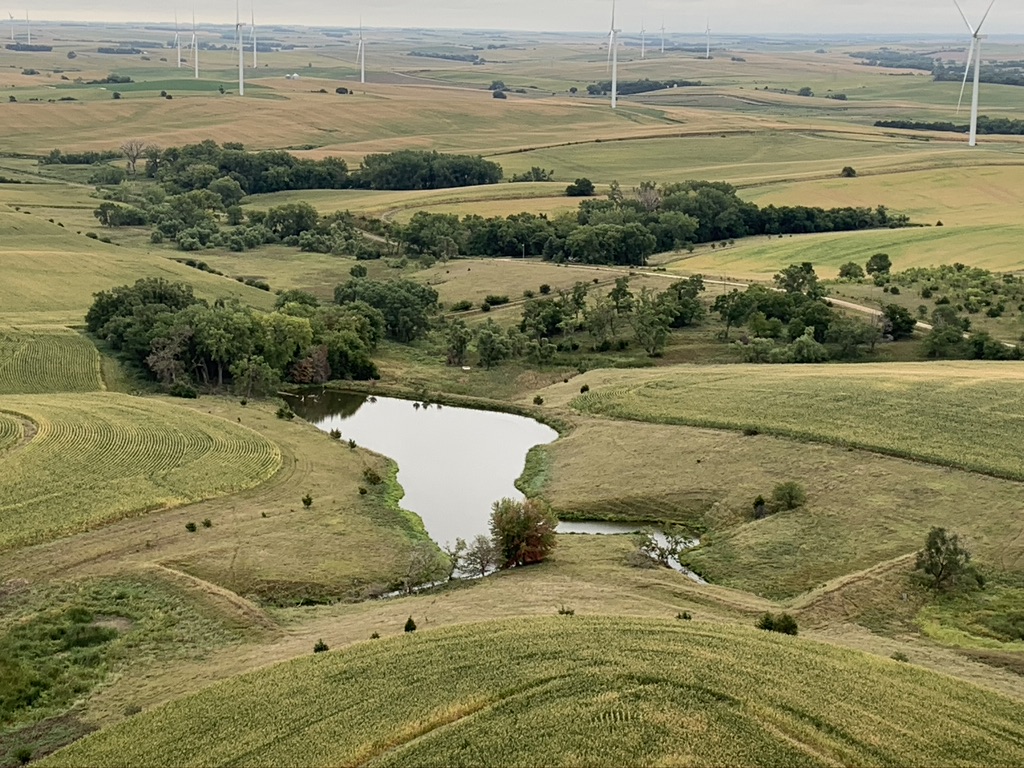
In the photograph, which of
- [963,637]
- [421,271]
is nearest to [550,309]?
[421,271]

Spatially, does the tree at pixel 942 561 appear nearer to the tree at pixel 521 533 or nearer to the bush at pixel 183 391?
Answer: the tree at pixel 521 533

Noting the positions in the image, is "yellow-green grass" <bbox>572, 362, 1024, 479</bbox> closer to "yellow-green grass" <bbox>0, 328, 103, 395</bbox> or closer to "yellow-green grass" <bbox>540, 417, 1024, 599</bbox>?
"yellow-green grass" <bbox>540, 417, 1024, 599</bbox>

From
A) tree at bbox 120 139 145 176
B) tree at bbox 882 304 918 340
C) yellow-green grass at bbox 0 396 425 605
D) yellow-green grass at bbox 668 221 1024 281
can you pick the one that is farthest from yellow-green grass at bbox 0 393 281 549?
tree at bbox 120 139 145 176

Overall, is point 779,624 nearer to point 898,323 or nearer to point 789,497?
point 789,497

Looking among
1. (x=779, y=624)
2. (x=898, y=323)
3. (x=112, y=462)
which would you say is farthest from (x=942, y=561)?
(x=898, y=323)

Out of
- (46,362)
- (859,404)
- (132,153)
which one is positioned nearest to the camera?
(859,404)

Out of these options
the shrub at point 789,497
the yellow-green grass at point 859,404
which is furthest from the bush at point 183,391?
the shrub at point 789,497
